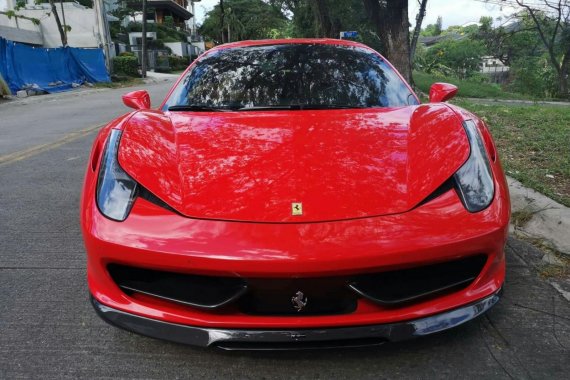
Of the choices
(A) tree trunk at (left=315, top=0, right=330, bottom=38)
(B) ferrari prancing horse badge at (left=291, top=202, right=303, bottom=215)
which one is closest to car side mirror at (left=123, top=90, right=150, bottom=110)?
(B) ferrari prancing horse badge at (left=291, top=202, right=303, bottom=215)

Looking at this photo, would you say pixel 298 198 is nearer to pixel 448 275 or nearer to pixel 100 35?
pixel 448 275

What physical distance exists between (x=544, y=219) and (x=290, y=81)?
1857 millimetres

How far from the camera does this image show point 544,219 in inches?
122

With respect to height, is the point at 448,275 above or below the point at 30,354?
above

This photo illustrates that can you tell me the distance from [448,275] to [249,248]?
748 millimetres

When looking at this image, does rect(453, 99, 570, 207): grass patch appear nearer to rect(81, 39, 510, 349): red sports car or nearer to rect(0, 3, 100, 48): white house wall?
rect(81, 39, 510, 349): red sports car

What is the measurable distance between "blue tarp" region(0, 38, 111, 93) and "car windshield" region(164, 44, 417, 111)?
52.8ft

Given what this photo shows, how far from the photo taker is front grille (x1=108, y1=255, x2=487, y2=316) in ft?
5.48

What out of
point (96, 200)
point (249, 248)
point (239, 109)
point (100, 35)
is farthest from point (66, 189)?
point (100, 35)

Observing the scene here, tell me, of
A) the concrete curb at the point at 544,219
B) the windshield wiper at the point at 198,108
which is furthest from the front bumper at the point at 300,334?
the concrete curb at the point at 544,219

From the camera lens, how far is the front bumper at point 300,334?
164 centimetres

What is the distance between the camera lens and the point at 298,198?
1.81 metres

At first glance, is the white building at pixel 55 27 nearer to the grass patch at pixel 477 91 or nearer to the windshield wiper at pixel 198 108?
the grass patch at pixel 477 91

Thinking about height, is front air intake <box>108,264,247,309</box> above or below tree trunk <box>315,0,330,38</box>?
below
